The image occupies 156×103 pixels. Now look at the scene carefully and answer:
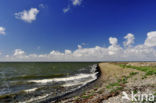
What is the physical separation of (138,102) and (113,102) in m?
1.73

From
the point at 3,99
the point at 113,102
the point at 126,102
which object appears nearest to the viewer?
the point at 126,102

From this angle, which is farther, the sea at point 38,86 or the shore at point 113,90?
the sea at point 38,86

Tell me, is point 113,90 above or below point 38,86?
above

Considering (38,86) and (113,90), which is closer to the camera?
(113,90)

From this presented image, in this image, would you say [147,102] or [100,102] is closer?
[147,102]

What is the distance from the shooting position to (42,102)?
10.5 m

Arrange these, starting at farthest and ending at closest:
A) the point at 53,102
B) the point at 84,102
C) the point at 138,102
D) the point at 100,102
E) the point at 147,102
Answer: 1. the point at 53,102
2. the point at 84,102
3. the point at 100,102
4. the point at 138,102
5. the point at 147,102

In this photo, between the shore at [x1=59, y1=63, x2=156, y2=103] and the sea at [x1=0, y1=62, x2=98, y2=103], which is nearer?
the shore at [x1=59, y1=63, x2=156, y2=103]

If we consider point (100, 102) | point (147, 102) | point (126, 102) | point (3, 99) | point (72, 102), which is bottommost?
point (3, 99)

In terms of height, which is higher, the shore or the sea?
the shore

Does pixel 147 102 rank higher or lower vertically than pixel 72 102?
higher

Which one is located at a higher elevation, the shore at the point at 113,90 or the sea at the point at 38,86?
the shore at the point at 113,90

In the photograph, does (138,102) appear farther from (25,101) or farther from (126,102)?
(25,101)

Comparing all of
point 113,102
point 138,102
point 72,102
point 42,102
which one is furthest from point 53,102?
point 138,102
